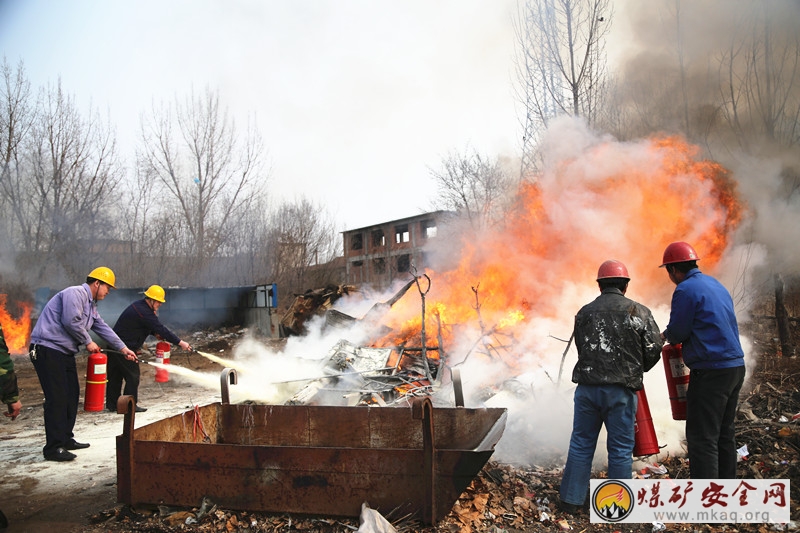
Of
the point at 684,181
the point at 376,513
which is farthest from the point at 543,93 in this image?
the point at 376,513

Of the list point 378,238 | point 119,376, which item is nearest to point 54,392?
point 119,376

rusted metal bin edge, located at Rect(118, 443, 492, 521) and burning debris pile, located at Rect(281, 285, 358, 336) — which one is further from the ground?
burning debris pile, located at Rect(281, 285, 358, 336)

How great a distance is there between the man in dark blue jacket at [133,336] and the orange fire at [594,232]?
414 cm

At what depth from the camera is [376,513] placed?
304 centimetres

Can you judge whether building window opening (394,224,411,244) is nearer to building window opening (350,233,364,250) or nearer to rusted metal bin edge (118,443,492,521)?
building window opening (350,233,364,250)

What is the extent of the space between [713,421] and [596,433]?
0.85 m

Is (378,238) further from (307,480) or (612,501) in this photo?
(307,480)

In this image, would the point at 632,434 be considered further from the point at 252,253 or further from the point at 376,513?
the point at 252,253

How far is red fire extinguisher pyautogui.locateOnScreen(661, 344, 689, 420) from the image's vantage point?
3.98 meters

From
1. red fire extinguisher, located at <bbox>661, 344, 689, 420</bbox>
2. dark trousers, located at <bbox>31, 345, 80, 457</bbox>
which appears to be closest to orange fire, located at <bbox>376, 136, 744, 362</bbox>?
red fire extinguisher, located at <bbox>661, 344, 689, 420</bbox>

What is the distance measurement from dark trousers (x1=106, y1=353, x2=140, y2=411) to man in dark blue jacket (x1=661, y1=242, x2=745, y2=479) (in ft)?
21.5

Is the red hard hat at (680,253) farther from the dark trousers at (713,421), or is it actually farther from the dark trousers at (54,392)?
the dark trousers at (54,392)

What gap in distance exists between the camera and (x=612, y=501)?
11.9 feet

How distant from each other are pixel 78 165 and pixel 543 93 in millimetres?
15696
